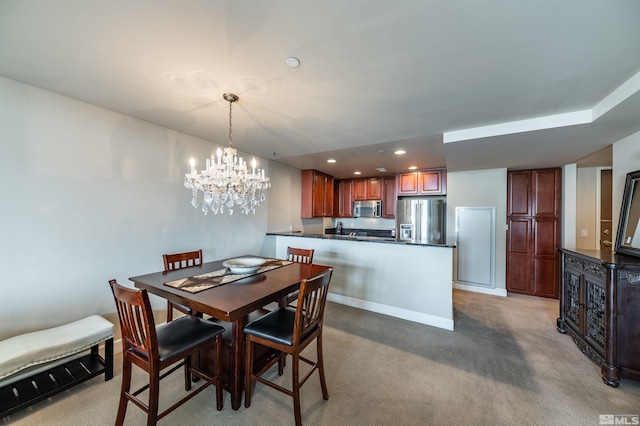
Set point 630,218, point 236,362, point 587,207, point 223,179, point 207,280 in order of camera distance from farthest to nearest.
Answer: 1. point 587,207
2. point 630,218
3. point 223,179
4. point 207,280
5. point 236,362

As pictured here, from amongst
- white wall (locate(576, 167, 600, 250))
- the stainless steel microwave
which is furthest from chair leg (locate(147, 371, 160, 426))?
white wall (locate(576, 167, 600, 250))

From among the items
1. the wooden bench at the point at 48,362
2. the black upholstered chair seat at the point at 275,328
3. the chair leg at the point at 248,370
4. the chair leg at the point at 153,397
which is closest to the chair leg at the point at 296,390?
the black upholstered chair seat at the point at 275,328

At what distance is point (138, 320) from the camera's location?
4.32 ft

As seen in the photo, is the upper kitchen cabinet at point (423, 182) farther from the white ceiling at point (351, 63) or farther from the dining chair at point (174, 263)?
the dining chair at point (174, 263)

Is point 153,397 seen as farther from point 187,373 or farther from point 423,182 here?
point 423,182

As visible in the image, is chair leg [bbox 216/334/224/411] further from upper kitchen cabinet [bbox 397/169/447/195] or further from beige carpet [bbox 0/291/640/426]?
upper kitchen cabinet [bbox 397/169/447/195]

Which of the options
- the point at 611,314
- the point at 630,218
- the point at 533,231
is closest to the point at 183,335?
the point at 611,314

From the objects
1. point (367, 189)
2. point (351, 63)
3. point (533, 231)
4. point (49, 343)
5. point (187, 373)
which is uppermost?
point (351, 63)

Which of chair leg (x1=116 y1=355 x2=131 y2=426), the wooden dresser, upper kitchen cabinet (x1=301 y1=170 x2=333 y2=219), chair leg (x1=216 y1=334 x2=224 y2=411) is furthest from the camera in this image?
upper kitchen cabinet (x1=301 y1=170 x2=333 y2=219)

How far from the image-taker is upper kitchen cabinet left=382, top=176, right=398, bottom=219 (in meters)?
5.24

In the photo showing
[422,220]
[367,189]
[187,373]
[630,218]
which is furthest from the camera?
[367,189]

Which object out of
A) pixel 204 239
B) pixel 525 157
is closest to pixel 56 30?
pixel 204 239

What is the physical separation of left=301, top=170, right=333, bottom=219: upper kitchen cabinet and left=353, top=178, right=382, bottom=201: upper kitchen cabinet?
80 cm

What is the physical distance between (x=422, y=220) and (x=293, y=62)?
12.8 ft
